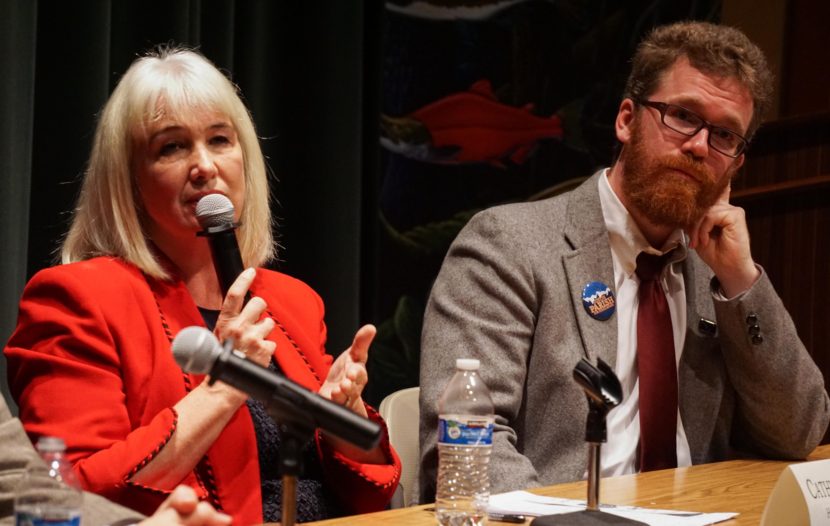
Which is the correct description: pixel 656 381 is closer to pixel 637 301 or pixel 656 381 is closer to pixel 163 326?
pixel 637 301

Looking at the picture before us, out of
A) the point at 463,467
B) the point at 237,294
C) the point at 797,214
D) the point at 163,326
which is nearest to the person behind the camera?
the point at 463,467

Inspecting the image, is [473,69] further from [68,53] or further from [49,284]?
[49,284]

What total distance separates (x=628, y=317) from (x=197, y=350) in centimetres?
164

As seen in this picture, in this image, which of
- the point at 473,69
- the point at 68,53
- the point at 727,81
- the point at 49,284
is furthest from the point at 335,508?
the point at 473,69

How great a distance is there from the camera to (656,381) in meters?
2.71

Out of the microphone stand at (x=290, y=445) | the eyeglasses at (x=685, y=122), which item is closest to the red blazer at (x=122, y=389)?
the microphone stand at (x=290, y=445)

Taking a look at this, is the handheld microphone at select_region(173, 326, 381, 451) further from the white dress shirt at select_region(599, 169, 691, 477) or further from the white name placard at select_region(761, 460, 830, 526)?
the white dress shirt at select_region(599, 169, 691, 477)

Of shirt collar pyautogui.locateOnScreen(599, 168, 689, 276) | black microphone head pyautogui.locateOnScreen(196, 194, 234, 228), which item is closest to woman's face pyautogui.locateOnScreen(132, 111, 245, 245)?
black microphone head pyautogui.locateOnScreen(196, 194, 234, 228)

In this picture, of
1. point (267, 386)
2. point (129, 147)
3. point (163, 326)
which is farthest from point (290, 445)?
point (129, 147)

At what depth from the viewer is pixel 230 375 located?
131 cm

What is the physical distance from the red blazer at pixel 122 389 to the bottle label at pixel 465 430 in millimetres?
574

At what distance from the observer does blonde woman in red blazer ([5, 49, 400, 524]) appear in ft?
6.82

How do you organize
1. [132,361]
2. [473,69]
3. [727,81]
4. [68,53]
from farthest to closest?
[473,69] → [68,53] → [727,81] → [132,361]

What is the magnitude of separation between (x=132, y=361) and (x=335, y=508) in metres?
0.57
